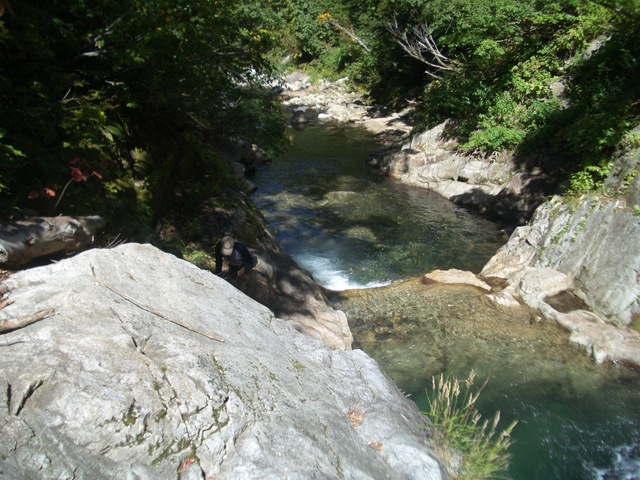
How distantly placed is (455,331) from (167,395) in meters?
6.57

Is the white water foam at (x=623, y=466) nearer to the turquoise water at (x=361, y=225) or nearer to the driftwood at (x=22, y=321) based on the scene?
the turquoise water at (x=361, y=225)

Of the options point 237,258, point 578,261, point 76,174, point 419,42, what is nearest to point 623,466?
point 578,261

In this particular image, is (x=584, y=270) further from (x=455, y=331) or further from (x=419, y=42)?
(x=419, y=42)

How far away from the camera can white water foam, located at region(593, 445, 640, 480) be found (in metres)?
5.65

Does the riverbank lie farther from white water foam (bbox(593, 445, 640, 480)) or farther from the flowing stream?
white water foam (bbox(593, 445, 640, 480))

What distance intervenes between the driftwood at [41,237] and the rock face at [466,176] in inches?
483

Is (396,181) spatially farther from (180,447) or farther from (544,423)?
(180,447)

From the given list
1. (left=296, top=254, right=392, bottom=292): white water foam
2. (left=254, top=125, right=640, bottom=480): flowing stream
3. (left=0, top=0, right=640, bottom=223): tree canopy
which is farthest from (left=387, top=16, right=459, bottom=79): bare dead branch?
(left=296, top=254, right=392, bottom=292): white water foam

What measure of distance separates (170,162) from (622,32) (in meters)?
12.6

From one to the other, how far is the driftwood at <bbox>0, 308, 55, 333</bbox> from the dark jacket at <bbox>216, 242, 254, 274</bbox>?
372cm

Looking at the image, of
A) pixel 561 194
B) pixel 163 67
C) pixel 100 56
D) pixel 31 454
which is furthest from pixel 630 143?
pixel 31 454

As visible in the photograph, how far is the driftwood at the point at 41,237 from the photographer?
3.99m

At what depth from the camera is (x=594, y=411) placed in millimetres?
6707

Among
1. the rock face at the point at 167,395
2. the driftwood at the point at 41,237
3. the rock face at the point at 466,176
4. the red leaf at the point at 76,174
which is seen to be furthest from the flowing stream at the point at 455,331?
the red leaf at the point at 76,174
